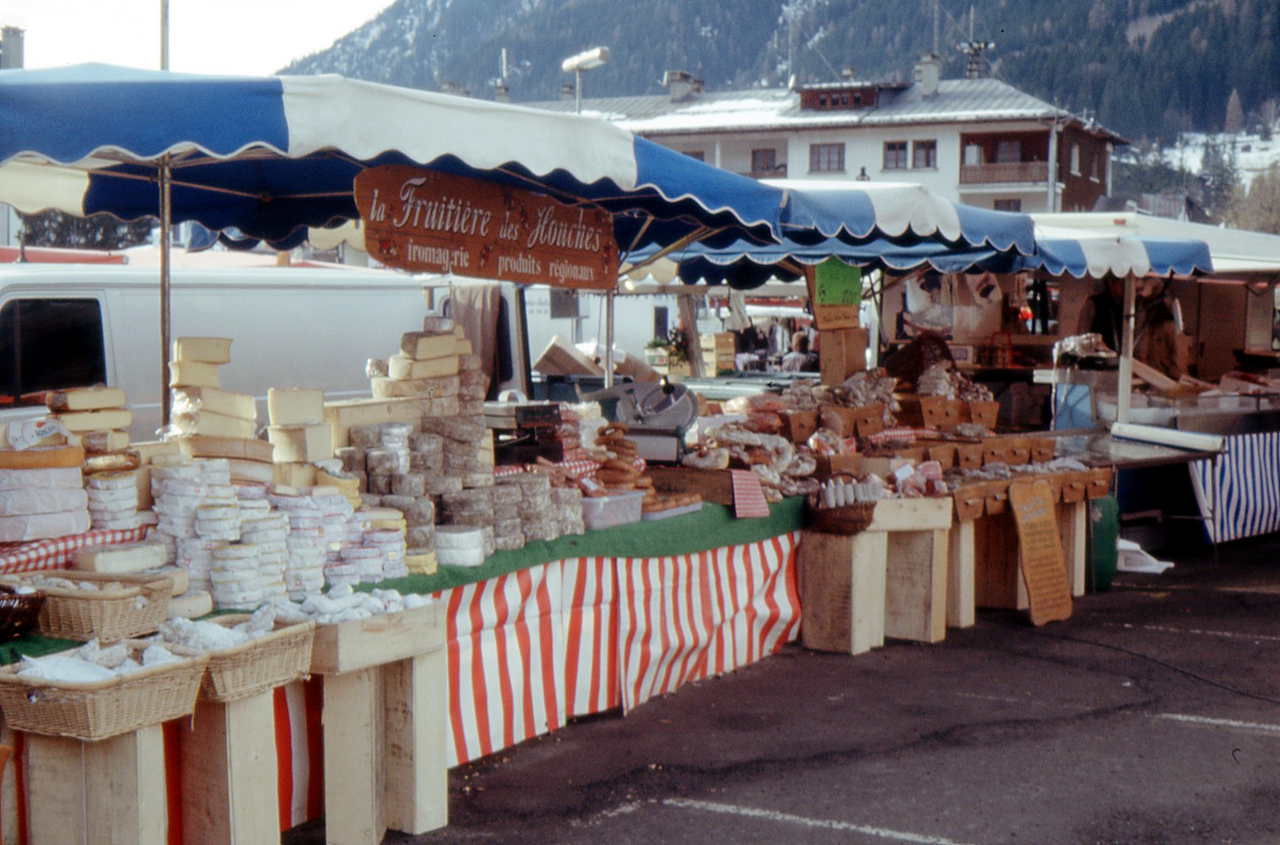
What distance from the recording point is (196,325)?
9.19m

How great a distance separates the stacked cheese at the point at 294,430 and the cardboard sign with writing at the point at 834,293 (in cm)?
545

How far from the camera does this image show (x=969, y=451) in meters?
9.02

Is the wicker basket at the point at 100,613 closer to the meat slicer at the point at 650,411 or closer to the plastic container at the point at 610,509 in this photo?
the plastic container at the point at 610,509

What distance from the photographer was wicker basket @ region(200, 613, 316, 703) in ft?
12.5

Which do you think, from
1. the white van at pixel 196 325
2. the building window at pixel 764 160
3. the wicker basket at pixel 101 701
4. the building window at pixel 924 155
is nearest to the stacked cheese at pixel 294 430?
the white van at pixel 196 325

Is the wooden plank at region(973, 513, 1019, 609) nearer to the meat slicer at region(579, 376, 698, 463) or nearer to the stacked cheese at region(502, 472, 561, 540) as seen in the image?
the meat slicer at region(579, 376, 698, 463)

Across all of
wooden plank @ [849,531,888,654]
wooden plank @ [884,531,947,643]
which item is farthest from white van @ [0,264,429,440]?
wooden plank @ [884,531,947,643]

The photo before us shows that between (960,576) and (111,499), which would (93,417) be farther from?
(960,576)

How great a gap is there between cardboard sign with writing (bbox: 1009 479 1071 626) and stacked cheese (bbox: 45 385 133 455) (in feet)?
18.0

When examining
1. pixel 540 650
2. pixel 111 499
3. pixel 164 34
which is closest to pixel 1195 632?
pixel 540 650

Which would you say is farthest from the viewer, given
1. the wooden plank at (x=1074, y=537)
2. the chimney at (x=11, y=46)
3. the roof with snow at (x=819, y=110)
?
the roof with snow at (x=819, y=110)

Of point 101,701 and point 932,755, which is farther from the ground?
point 101,701

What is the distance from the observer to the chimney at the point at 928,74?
192ft

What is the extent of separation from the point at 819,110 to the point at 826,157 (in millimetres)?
2279
